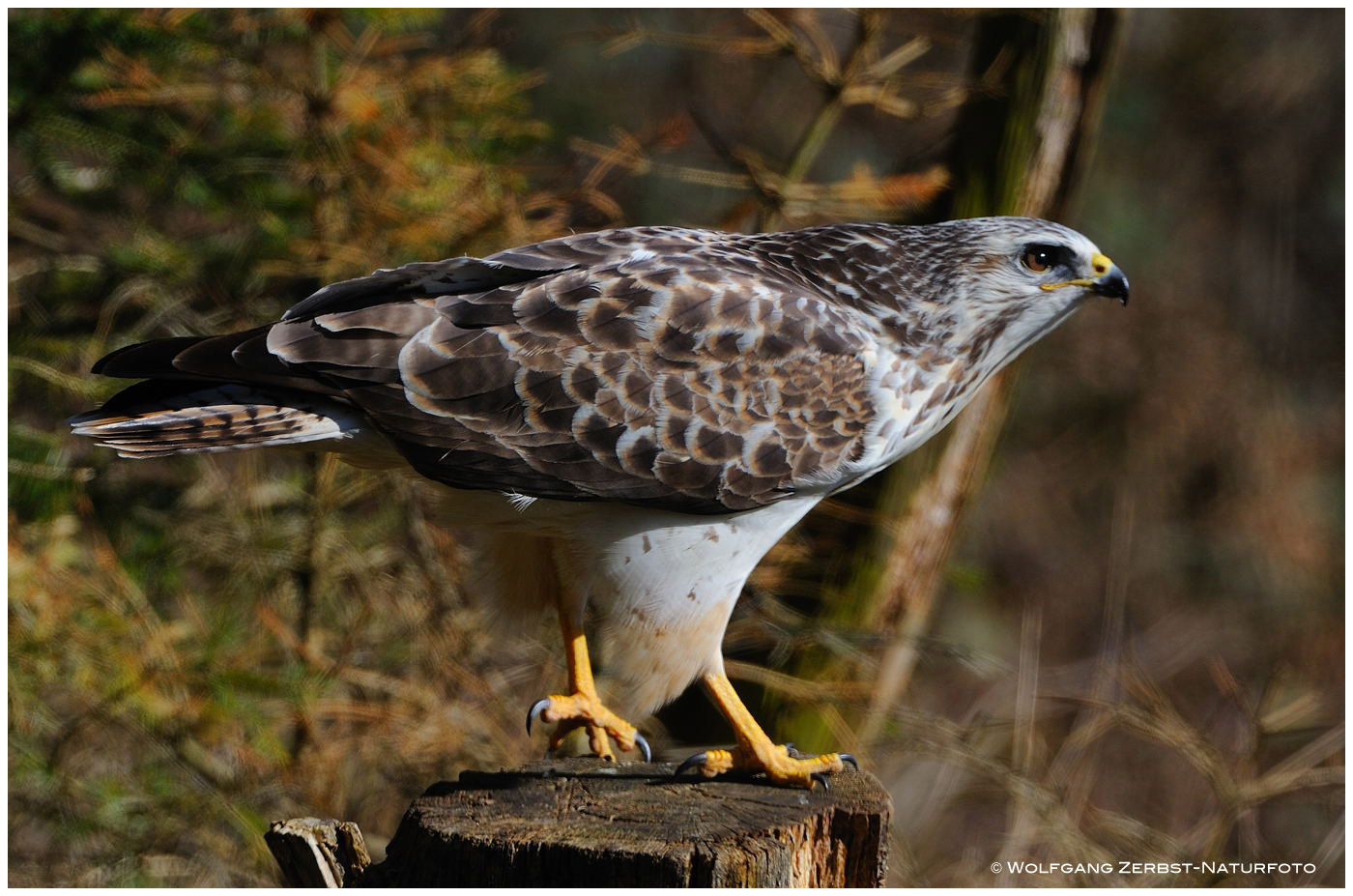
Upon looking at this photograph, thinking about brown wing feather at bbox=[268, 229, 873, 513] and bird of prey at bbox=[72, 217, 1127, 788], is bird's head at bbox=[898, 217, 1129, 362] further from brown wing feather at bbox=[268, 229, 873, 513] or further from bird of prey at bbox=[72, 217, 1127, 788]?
brown wing feather at bbox=[268, 229, 873, 513]

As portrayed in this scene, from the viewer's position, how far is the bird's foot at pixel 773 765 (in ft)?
11.9

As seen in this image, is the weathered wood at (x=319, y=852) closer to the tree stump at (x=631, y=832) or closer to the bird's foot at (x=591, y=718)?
the tree stump at (x=631, y=832)

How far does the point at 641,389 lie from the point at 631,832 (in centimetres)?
109

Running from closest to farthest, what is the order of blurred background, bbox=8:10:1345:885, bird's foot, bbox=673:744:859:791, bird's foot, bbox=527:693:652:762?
bird's foot, bbox=673:744:859:791 → bird's foot, bbox=527:693:652:762 → blurred background, bbox=8:10:1345:885

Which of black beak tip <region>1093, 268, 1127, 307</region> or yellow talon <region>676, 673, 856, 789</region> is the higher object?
black beak tip <region>1093, 268, 1127, 307</region>

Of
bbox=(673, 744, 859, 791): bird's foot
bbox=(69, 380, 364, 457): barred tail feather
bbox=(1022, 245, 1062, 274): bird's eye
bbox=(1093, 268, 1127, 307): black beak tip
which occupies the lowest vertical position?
bbox=(673, 744, 859, 791): bird's foot

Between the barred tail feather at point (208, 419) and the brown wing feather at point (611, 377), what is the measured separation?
0.10 meters

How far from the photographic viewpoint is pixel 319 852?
3.24 m

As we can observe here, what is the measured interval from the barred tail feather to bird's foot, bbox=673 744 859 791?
1257mm

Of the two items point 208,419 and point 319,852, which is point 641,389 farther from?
point 319,852

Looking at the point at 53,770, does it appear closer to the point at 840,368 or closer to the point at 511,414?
the point at 511,414

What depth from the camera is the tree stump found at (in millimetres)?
2945

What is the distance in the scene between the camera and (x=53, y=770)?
5.64 metres

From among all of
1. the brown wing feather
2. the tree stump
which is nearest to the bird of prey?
the brown wing feather
